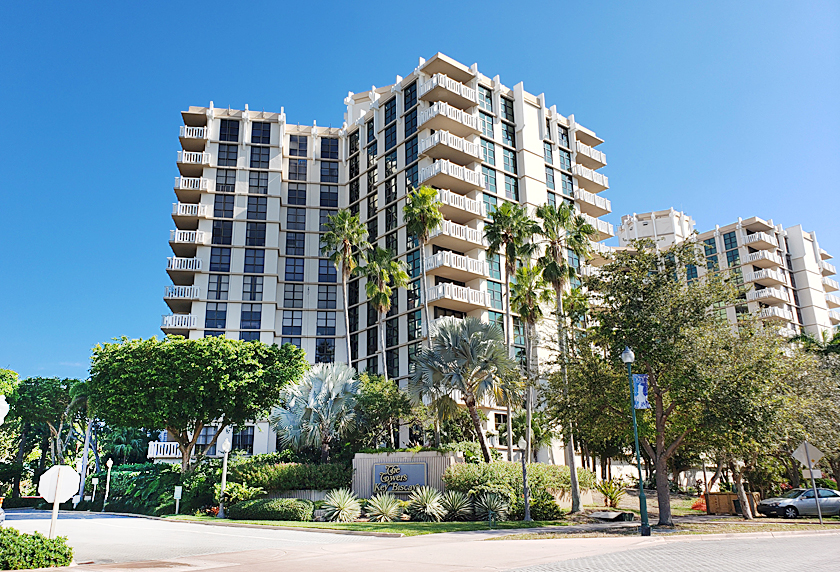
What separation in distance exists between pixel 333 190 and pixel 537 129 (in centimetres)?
1978

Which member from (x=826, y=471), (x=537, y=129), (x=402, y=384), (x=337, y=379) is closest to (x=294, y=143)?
(x=537, y=129)

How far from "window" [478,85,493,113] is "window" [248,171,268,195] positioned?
68.5 ft

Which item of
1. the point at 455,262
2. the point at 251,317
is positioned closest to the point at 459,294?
the point at 455,262

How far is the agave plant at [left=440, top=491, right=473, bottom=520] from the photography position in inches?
1008

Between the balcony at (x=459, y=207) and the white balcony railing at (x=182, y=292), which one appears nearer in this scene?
the balcony at (x=459, y=207)

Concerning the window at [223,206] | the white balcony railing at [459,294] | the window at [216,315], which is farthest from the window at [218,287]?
the white balcony railing at [459,294]

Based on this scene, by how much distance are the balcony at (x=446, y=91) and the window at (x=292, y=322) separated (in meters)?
21.7

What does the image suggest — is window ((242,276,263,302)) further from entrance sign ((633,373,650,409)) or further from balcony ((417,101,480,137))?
entrance sign ((633,373,650,409))

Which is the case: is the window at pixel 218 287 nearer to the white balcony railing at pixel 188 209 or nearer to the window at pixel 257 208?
the white balcony railing at pixel 188 209

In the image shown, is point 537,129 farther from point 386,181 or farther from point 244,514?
point 244,514

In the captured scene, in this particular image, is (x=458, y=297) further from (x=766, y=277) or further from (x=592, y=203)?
(x=766, y=277)

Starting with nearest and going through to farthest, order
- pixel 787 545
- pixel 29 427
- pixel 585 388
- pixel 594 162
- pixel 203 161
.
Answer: pixel 787 545
pixel 585 388
pixel 203 161
pixel 594 162
pixel 29 427

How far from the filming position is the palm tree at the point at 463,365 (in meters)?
30.9

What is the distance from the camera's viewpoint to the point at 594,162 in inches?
2371
